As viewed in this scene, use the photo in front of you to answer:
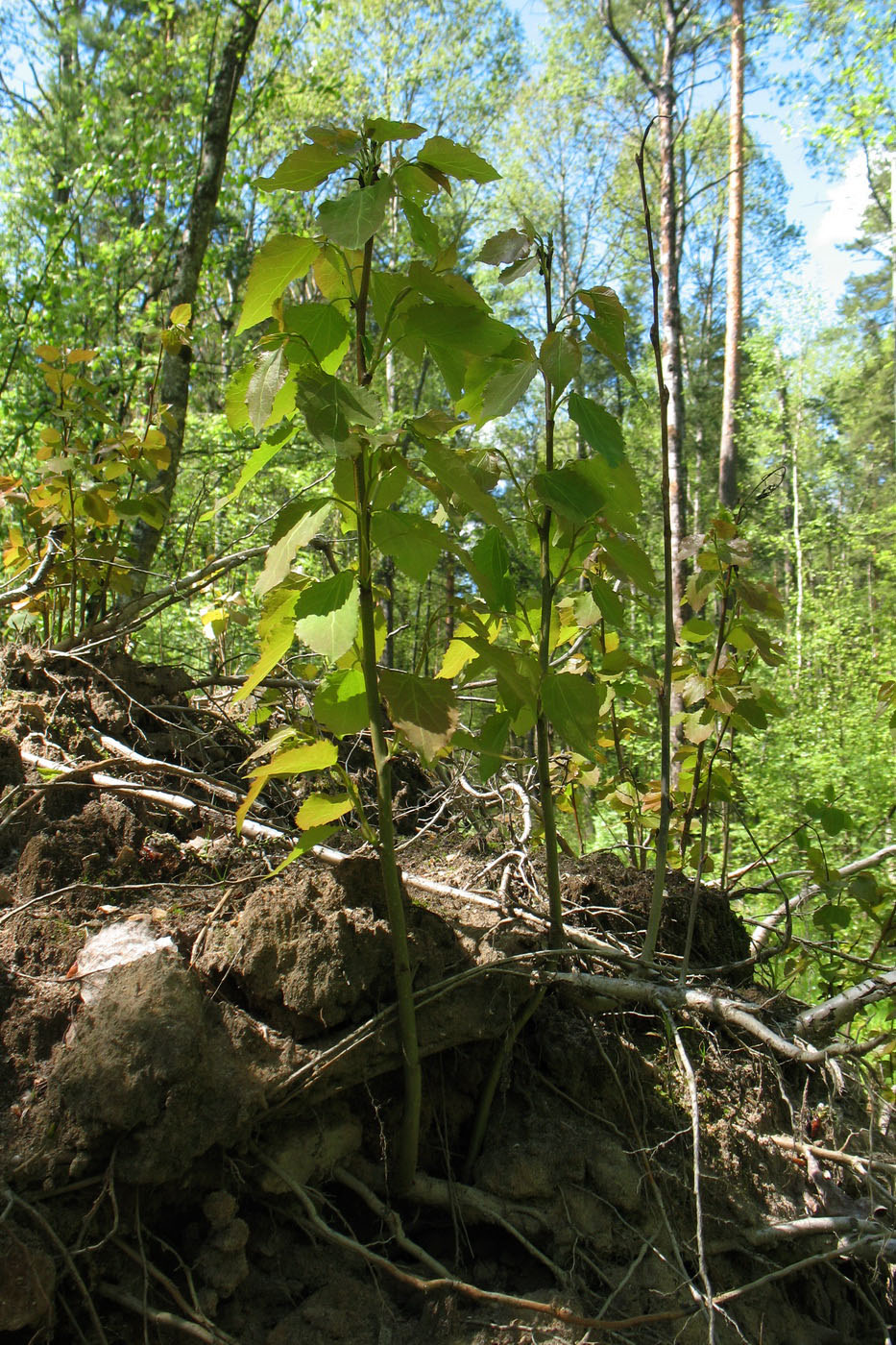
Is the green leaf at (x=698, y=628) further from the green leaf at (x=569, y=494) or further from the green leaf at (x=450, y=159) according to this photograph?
the green leaf at (x=450, y=159)

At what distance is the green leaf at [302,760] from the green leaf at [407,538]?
0.96ft

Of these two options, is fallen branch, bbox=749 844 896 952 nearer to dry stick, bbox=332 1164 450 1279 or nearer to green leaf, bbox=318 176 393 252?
dry stick, bbox=332 1164 450 1279

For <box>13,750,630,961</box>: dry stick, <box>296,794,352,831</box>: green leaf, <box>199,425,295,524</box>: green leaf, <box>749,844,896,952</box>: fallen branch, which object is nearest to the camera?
<box>199,425,295,524</box>: green leaf

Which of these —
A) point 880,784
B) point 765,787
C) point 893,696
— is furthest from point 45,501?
point 880,784

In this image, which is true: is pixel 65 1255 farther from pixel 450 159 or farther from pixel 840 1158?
pixel 450 159

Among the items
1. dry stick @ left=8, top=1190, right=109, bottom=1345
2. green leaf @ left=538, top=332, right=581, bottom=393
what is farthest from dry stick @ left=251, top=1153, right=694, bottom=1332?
green leaf @ left=538, top=332, right=581, bottom=393

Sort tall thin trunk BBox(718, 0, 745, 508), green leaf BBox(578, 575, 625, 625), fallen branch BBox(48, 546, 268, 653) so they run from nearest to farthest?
green leaf BBox(578, 575, 625, 625), fallen branch BBox(48, 546, 268, 653), tall thin trunk BBox(718, 0, 745, 508)

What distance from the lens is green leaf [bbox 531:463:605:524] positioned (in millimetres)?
1345

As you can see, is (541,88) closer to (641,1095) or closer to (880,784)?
(880,784)

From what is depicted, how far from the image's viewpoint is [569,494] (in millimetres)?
1369

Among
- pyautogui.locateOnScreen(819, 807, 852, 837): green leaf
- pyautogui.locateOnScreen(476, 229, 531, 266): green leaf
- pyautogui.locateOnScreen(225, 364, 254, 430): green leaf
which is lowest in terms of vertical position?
pyautogui.locateOnScreen(819, 807, 852, 837): green leaf

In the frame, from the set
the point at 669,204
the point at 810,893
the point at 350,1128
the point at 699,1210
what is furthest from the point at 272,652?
the point at 669,204

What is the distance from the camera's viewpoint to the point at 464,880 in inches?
80.9

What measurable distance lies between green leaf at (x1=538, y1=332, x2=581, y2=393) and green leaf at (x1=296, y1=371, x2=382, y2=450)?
0.39m
